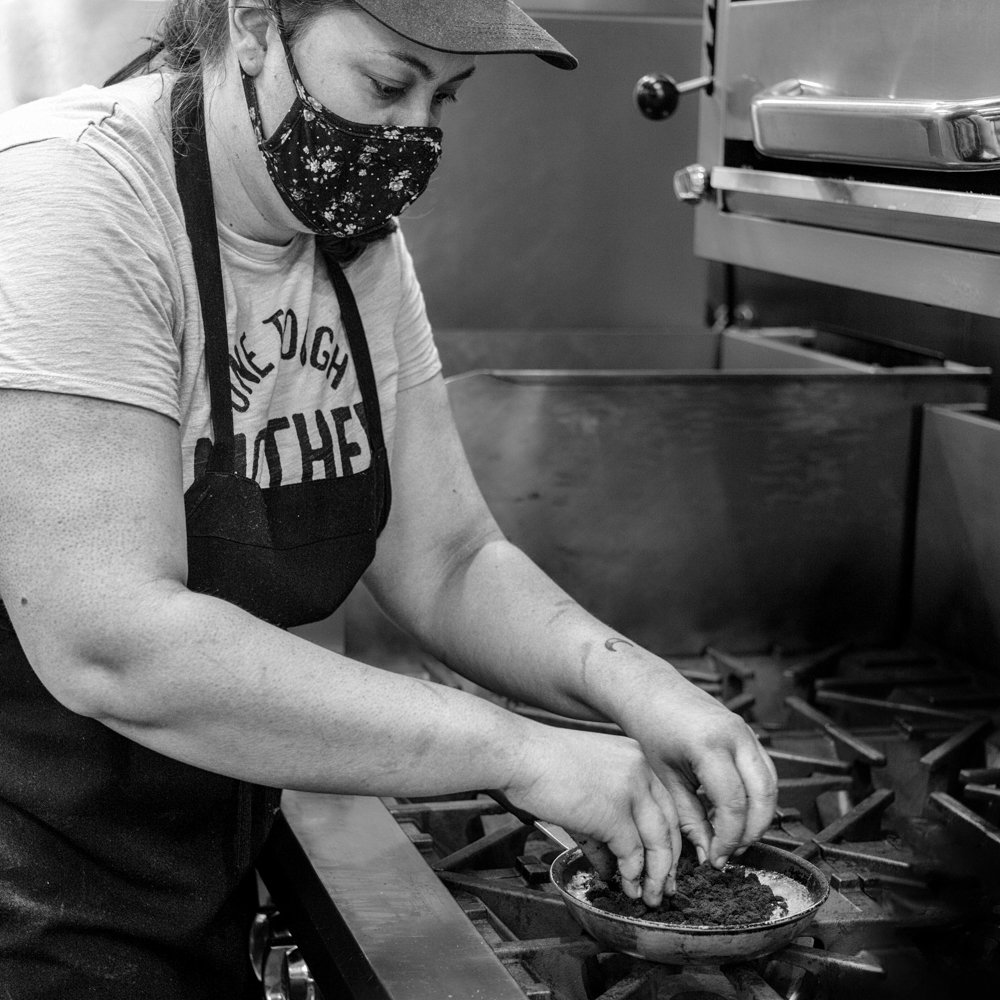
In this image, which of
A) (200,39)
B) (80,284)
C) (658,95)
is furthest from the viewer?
(658,95)

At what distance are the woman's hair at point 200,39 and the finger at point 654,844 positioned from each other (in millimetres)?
588

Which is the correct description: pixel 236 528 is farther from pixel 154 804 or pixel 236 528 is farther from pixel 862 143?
pixel 862 143

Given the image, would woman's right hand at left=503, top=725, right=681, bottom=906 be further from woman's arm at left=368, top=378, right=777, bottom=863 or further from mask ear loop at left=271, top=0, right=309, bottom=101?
mask ear loop at left=271, top=0, right=309, bottom=101

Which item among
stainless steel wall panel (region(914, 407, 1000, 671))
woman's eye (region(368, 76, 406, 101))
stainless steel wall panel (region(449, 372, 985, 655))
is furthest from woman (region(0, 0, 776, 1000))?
stainless steel wall panel (region(914, 407, 1000, 671))

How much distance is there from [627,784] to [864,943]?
25cm

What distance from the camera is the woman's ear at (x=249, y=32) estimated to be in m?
1.06

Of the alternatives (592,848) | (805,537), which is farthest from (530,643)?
(805,537)

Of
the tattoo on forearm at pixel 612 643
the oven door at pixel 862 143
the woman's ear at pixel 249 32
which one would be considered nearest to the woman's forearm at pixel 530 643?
the tattoo on forearm at pixel 612 643

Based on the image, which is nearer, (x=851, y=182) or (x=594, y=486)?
(x=851, y=182)

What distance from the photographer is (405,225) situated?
7.13 feet

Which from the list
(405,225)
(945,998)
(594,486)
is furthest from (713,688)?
(405,225)

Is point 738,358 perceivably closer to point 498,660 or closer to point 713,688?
point 713,688

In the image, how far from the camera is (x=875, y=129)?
44.3 inches

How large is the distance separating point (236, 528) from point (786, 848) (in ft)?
1.95
